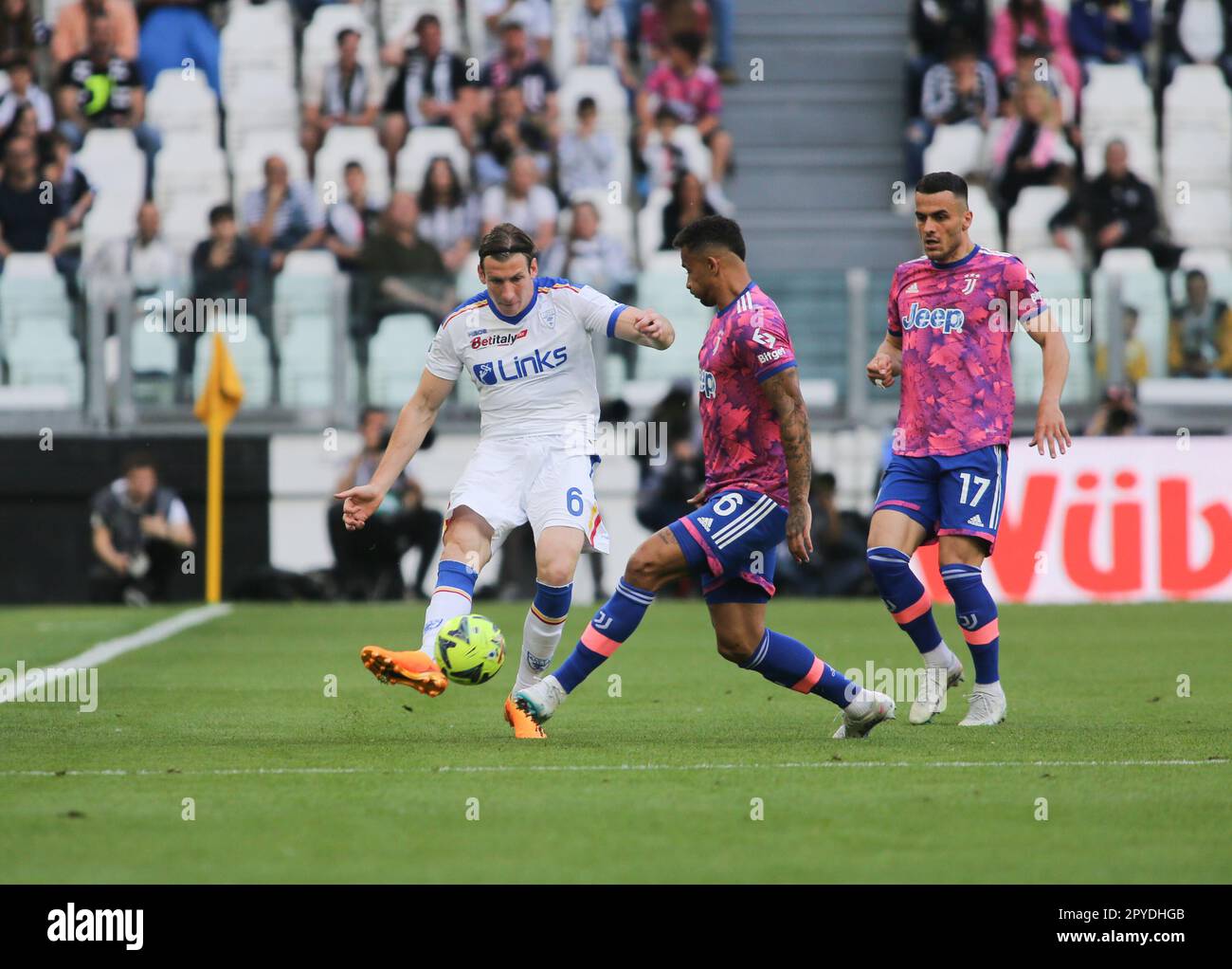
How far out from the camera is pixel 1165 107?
2186 centimetres

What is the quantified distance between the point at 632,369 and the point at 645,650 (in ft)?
18.0

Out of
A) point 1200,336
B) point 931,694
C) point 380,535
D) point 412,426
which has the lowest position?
point 931,694

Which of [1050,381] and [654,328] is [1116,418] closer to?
[1050,381]

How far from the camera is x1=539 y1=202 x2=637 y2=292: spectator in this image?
18484mm

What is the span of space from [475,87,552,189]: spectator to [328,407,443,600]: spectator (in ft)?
12.1

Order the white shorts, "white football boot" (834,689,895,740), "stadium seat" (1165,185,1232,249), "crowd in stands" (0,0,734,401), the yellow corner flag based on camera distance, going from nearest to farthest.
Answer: "white football boot" (834,689,895,740)
the white shorts
the yellow corner flag
"crowd in stands" (0,0,734,401)
"stadium seat" (1165,185,1232,249)

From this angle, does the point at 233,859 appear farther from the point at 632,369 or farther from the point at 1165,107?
the point at 1165,107

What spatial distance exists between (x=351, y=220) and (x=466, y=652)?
497 inches

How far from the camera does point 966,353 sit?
836 centimetres

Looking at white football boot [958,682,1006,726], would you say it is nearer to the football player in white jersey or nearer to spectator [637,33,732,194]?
the football player in white jersey

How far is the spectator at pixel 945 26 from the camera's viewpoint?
70.9 ft

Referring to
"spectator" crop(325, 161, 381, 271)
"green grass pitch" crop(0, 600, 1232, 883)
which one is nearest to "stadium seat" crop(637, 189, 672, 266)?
"spectator" crop(325, 161, 381, 271)

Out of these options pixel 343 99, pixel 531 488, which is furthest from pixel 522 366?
pixel 343 99

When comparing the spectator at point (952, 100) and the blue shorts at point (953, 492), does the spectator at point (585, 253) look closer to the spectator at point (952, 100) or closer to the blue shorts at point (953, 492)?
the spectator at point (952, 100)
